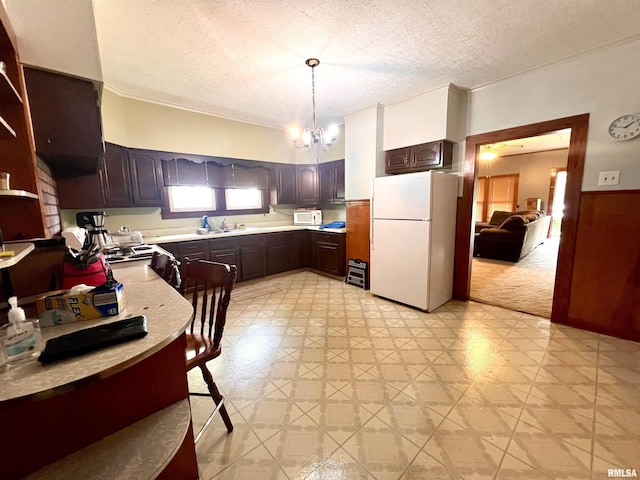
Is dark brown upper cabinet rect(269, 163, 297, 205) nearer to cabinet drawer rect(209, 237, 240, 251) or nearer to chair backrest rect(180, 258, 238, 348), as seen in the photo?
cabinet drawer rect(209, 237, 240, 251)

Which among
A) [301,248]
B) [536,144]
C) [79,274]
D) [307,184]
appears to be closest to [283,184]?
[307,184]

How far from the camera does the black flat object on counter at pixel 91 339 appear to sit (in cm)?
77

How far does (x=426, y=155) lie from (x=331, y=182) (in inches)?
68.2

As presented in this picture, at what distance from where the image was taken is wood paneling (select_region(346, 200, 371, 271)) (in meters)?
3.88

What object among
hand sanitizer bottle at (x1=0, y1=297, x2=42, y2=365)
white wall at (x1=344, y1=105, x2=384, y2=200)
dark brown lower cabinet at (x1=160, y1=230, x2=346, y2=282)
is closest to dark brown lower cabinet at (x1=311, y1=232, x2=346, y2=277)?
dark brown lower cabinet at (x1=160, y1=230, x2=346, y2=282)

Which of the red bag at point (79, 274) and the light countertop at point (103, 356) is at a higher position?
the red bag at point (79, 274)

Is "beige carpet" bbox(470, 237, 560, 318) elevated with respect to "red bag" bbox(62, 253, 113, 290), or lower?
lower

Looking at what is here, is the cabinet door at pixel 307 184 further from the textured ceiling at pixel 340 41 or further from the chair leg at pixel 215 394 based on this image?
the chair leg at pixel 215 394

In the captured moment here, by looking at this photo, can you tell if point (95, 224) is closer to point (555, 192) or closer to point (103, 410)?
point (103, 410)

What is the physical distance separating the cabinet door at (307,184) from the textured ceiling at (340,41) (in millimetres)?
1753

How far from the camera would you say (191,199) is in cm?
412

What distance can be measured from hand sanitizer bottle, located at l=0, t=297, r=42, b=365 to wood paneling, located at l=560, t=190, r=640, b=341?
3.88 metres

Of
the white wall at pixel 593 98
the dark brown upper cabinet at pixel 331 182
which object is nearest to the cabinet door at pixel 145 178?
the dark brown upper cabinet at pixel 331 182

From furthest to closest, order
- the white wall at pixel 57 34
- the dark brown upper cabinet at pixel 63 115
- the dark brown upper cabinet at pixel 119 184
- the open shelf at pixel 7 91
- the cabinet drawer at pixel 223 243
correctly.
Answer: the cabinet drawer at pixel 223 243
the dark brown upper cabinet at pixel 119 184
the dark brown upper cabinet at pixel 63 115
the white wall at pixel 57 34
the open shelf at pixel 7 91
